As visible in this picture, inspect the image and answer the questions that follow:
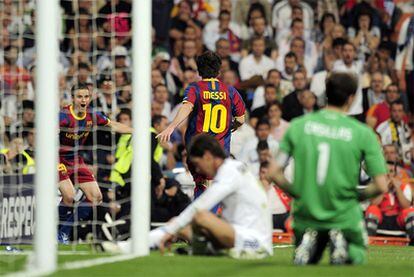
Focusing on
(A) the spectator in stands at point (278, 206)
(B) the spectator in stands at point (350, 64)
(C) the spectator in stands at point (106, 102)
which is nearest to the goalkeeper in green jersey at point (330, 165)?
(A) the spectator in stands at point (278, 206)

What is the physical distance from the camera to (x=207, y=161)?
1009 cm

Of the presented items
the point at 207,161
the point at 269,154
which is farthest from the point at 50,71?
the point at 269,154

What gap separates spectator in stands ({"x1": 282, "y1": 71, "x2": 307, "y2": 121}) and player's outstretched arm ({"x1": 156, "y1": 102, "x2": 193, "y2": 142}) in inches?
266

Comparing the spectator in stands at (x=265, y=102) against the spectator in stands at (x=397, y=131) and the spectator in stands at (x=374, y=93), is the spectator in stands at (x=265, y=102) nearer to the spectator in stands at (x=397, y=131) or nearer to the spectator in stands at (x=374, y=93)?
the spectator in stands at (x=374, y=93)

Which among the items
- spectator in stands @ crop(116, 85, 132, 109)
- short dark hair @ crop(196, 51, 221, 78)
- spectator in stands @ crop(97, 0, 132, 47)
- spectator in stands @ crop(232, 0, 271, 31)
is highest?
spectator in stands @ crop(232, 0, 271, 31)

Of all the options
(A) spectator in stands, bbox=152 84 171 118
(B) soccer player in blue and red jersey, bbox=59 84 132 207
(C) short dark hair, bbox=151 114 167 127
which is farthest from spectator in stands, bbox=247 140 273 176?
(B) soccer player in blue and red jersey, bbox=59 84 132 207

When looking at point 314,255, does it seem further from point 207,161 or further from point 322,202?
point 207,161

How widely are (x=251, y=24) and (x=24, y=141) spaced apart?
18.0 feet

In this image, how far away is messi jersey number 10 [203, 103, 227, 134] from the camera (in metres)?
13.9

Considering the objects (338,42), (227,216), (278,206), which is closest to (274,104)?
(338,42)

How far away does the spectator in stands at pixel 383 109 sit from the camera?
65.6 ft

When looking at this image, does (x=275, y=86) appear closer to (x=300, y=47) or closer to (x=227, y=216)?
(x=300, y=47)

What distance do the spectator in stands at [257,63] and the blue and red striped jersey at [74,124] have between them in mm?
5676

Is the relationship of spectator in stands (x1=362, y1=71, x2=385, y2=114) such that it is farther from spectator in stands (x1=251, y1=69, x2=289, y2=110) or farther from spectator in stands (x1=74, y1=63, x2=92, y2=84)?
spectator in stands (x1=74, y1=63, x2=92, y2=84)
